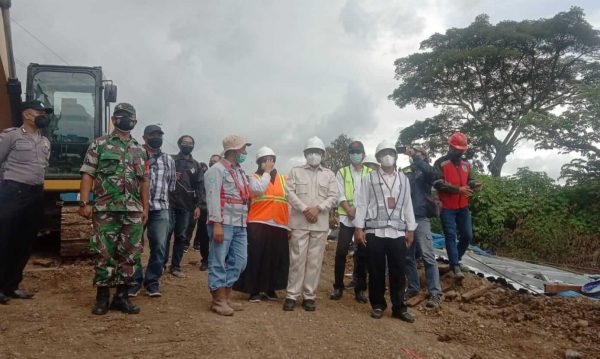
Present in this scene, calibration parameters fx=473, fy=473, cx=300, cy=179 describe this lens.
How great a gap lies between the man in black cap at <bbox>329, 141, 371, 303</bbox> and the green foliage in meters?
6.20

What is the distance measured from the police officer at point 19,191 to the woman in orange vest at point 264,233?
2.23 m

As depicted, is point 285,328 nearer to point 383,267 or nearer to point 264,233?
point 383,267

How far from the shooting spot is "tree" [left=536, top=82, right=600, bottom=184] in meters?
12.1

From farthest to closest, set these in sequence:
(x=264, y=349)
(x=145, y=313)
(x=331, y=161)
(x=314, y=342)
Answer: (x=331, y=161) → (x=145, y=313) → (x=314, y=342) → (x=264, y=349)

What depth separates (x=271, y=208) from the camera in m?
5.42

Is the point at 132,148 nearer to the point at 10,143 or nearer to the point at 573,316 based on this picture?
the point at 10,143

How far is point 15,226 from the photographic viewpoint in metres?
4.77

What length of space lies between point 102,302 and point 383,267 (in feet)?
9.16

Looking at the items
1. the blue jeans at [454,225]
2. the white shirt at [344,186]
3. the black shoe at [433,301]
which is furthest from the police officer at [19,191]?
the blue jeans at [454,225]

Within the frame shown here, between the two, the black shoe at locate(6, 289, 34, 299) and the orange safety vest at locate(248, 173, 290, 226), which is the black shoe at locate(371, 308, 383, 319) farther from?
the black shoe at locate(6, 289, 34, 299)

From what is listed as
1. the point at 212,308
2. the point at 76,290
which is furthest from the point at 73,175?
the point at 212,308

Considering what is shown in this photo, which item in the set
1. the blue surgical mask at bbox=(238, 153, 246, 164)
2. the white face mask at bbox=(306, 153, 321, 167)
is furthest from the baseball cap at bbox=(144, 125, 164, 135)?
the white face mask at bbox=(306, 153, 321, 167)

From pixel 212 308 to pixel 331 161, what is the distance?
26.8 metres

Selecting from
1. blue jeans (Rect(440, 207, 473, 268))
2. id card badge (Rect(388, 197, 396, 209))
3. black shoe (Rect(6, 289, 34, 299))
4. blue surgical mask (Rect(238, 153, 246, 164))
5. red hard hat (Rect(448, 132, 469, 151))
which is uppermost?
red hard hat (Rect(448, 132, 469, 151))
